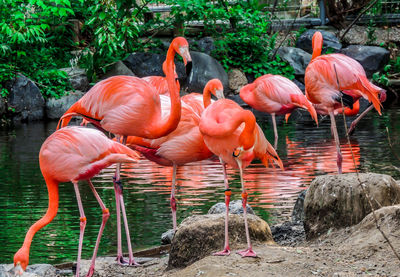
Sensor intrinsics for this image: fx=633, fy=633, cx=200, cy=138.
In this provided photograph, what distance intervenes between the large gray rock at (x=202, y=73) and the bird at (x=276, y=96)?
4525 mm

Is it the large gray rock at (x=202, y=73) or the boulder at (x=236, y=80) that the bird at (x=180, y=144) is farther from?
the boulder at (x=236, y=80)

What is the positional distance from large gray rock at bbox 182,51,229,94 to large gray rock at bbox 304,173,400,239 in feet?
30.7

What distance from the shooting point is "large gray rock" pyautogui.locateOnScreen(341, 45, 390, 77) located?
48.8 ft

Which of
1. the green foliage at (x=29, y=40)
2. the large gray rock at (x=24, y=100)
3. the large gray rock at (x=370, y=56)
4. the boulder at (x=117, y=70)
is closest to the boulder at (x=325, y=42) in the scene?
the large gray rock at (x=370, y=56)

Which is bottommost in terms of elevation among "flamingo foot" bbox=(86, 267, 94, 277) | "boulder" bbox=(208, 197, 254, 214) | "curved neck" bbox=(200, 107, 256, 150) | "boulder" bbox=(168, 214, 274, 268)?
"boulder" bbox=(208, 197, 254, 214)

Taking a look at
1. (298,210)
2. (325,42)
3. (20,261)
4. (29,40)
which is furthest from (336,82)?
(325,42)

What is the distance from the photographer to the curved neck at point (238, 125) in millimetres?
3736

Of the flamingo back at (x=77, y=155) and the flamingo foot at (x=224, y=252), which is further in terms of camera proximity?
the flamingo back at (x=77, y=155)

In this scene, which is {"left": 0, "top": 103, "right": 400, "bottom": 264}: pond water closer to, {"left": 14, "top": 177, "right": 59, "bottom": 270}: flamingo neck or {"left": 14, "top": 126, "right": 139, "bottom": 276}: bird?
{"left": 14, "top": 177, "right": 59, "bottom": 270}: flamingo neck

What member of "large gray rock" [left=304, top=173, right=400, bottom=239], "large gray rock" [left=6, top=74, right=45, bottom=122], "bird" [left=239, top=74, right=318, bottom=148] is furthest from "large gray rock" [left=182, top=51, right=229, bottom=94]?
"large gray rock" [left=304, top=173, right=400, bottom=239]

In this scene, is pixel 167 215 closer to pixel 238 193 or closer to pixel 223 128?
pixel 238 193

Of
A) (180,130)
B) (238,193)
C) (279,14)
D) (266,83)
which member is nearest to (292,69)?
(279,14)

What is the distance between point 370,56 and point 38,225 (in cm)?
1247

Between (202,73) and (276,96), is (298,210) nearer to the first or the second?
(276,96)
